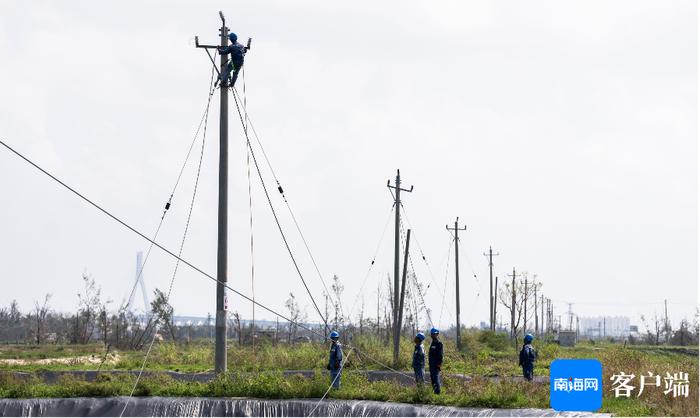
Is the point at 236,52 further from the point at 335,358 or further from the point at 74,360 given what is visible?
the point at 74,360

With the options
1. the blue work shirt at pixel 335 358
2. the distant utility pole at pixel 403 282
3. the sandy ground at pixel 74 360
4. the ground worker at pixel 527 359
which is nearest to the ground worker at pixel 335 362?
the blue work shirt at pixel 335 358

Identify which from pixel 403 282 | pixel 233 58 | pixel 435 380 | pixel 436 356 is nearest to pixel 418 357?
pixel 436 356

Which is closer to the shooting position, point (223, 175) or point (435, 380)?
point (435, 380)

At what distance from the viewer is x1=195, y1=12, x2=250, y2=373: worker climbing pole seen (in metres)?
23.4

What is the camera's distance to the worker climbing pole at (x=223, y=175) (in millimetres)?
23359

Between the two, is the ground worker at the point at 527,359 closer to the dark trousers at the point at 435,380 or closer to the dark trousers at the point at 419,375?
the dark trousers at the point at 419,375

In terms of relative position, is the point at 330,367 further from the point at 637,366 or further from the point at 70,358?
the point at 70,358

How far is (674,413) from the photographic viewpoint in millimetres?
18312

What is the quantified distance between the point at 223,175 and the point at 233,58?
3.08 meters

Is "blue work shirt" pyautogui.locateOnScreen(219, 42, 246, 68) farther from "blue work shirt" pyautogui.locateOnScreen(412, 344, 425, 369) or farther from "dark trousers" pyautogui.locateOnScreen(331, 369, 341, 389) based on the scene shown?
"blue work shirt" pyautogui.locateOnScreen(412, 344, 425, 369)

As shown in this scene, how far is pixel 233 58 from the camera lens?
23.8m

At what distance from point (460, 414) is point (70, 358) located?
2975 cm

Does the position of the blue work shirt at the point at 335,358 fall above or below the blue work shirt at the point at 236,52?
below

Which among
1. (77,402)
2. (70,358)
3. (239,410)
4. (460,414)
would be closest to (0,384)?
(77,402)
